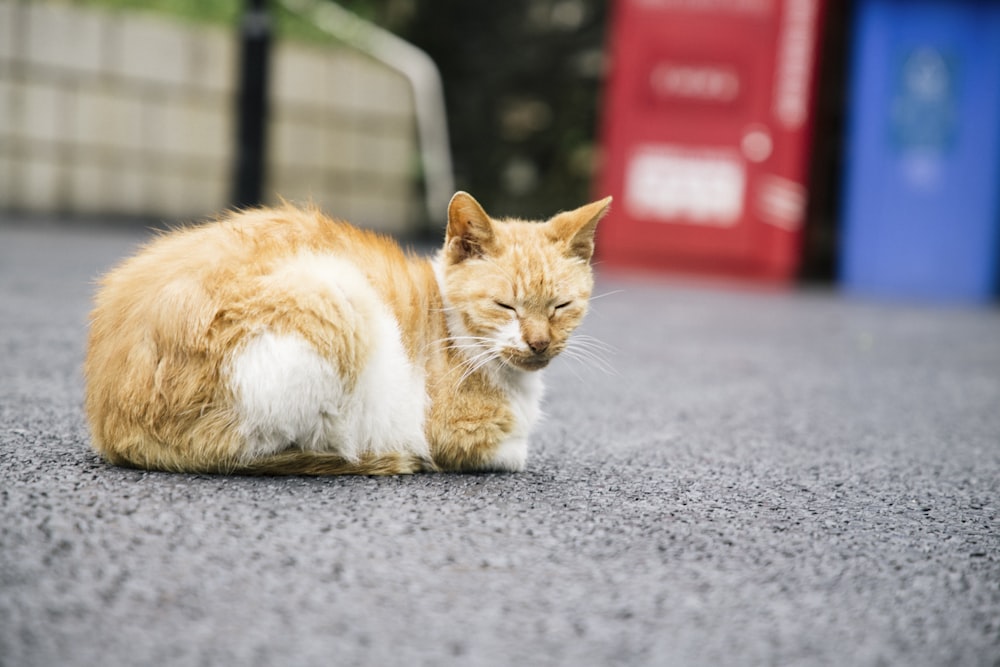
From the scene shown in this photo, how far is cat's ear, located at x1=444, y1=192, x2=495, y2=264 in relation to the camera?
1857mm

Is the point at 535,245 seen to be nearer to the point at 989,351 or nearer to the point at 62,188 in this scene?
the point at 989,351

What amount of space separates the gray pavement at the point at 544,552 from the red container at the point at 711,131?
3.30m

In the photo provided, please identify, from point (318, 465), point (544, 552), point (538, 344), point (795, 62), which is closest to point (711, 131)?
point (795, 62)

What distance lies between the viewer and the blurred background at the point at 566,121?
5.49m

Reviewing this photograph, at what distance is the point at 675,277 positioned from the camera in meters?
5.97

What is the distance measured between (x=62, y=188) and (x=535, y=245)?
511cm

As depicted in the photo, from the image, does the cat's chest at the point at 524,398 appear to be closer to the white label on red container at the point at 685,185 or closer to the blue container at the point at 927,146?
the white label on red container at the point at 685,185

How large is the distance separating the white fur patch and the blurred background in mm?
3923

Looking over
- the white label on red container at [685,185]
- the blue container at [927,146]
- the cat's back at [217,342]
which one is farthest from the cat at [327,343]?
the blue container at [927,146]

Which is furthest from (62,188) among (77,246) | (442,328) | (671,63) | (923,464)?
(923,464)

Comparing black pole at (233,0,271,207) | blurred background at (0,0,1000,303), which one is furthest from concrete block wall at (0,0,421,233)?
black pole at (233,0,271,207)

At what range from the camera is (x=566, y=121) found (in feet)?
22.5

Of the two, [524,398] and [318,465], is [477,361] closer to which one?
[524,398]

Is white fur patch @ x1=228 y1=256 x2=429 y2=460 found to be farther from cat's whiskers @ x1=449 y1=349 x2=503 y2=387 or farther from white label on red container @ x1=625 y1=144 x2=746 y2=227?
white label on red container @ x1=625 y1=144 x2=746 y2=227
